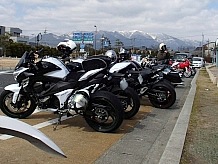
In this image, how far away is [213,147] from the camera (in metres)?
5.48

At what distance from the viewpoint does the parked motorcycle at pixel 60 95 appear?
252 inches

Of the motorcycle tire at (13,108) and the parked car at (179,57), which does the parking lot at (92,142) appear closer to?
the motorcycle tire at (13,108)

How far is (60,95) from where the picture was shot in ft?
21.9

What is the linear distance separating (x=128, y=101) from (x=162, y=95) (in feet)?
6.00

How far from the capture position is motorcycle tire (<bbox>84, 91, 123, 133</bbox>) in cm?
632

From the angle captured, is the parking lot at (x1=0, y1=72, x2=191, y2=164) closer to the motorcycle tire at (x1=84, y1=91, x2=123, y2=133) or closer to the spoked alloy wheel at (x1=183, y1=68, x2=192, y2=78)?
the motorcycle tire at (x1=84, y1=91, x2=123, y2=133)

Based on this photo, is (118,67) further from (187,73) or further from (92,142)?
(187,73)

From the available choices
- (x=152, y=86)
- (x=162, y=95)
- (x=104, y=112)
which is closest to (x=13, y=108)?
(x=104, y=112)

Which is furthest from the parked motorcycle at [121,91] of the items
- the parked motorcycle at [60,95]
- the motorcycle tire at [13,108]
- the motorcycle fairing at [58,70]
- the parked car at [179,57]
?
the parked car at [179,57]

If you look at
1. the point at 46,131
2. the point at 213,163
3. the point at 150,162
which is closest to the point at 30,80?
the point at 46,131

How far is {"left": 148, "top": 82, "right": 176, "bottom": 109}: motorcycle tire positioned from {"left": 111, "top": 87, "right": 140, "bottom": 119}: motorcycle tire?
1.57 meters

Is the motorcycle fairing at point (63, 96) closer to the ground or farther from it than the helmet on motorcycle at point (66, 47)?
closer to the ground

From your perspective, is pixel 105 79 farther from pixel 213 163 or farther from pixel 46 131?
pixel 213 163

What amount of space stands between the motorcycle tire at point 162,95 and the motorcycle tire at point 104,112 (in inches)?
127
